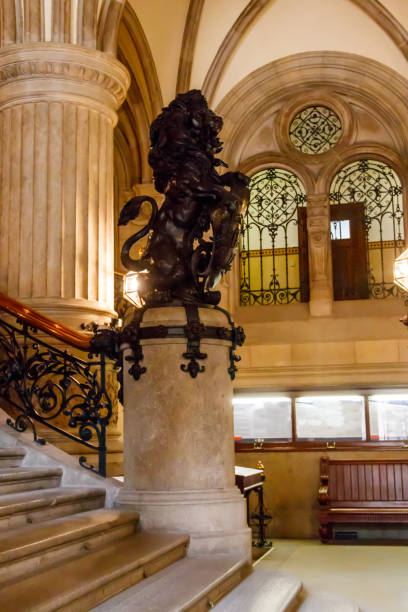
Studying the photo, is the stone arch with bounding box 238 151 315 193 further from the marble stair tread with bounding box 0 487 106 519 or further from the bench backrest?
the marble stair tread with bounding box 0 487 106 519

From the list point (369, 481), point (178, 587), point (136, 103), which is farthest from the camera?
point (136, 103)

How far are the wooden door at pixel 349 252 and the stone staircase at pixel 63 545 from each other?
9.37 metres

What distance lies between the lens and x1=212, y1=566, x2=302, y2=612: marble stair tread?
12.2ft

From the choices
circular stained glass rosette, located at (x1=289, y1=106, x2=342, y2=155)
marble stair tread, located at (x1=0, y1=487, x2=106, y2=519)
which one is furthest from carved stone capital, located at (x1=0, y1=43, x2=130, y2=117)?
circular stained glass rosette, located at (x1=289, y1=106, x2=342, y2=155)

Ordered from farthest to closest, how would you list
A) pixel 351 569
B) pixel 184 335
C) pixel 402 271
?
pixel 402 271 < pixel 351 569 < pixel 184 335

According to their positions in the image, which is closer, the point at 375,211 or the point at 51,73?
the point at 51,73

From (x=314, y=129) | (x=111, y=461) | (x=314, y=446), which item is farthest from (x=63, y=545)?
(x=314, y=129)

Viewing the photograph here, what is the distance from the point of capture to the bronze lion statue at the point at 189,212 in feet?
16.5

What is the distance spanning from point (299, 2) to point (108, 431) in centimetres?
904

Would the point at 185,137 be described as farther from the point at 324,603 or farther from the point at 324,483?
the point at 324,483

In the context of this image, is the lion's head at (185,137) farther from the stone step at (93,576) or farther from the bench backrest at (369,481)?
the bench backrest at (369,481)

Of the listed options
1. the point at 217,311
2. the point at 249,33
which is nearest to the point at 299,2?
the point at 249,33

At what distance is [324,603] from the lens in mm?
4453

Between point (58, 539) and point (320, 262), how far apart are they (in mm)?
10463
